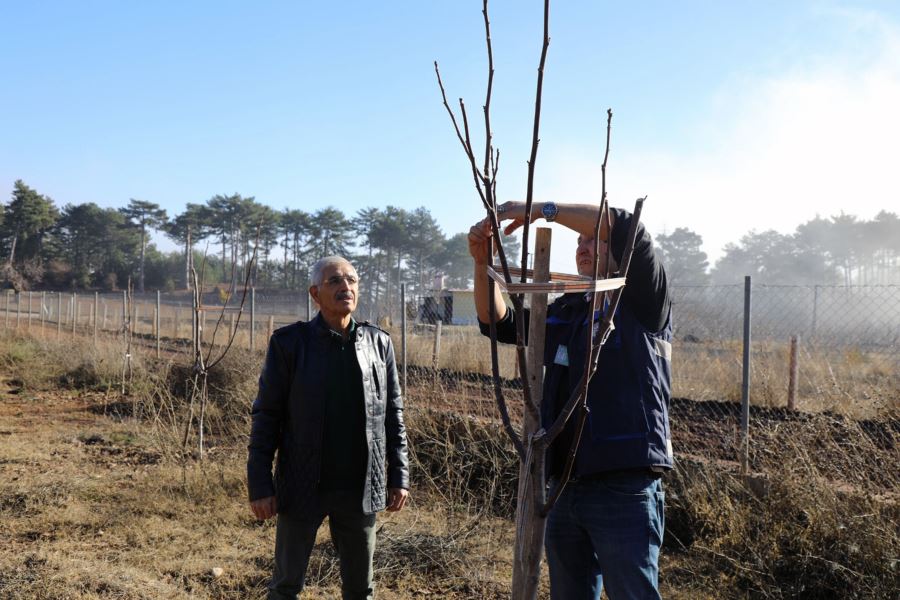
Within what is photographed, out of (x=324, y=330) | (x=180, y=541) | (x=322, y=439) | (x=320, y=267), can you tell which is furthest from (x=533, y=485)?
(x=180, y=541)

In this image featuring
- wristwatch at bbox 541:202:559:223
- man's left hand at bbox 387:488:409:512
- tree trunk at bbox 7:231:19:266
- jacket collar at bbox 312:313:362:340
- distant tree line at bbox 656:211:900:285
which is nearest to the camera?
wristwatch at bbox 541:202:559:223

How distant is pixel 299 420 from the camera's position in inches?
102

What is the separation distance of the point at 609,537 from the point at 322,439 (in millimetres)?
1194

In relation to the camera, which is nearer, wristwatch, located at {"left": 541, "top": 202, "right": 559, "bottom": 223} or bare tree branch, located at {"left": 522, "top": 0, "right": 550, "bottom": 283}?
bare tree branch, located at {"left": 522, "top": 0, "right": 550, "bottom": 283}

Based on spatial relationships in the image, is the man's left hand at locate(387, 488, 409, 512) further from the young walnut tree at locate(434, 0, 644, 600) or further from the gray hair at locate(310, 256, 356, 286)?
the young walnut tree at locate(434, 0, 644, 600)

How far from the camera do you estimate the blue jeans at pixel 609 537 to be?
1.85 metres

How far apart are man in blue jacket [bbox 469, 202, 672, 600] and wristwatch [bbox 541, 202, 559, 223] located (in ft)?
0.61

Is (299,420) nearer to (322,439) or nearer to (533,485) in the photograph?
(322,439)

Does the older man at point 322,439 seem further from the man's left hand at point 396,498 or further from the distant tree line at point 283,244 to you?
the distant tree line at point 283,244

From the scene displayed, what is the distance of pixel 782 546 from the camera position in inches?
145

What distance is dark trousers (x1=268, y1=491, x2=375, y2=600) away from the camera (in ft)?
8.29

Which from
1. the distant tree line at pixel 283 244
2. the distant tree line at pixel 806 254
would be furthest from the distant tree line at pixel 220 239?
the distant tree line at pixel 806 254

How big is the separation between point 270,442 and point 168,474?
3174 millimetres

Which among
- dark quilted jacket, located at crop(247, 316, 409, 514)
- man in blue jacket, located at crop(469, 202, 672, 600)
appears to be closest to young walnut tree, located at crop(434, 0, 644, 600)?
man in blue jacket, located at crop(469, 202, 672, 600)
